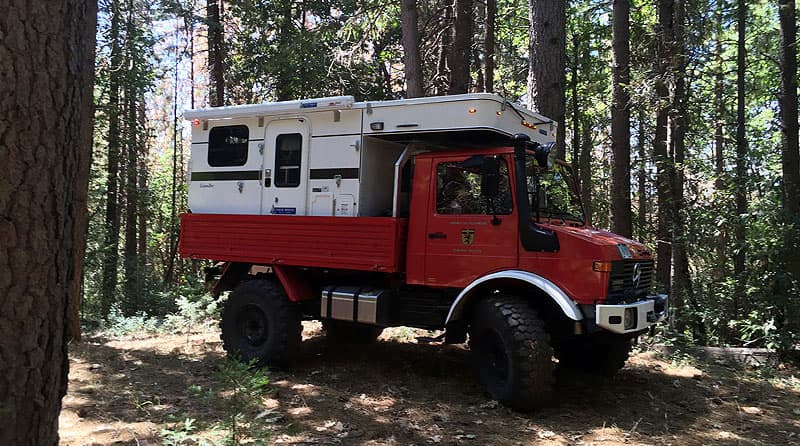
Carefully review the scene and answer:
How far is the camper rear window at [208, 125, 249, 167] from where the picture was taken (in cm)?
760

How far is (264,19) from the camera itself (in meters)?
16.3

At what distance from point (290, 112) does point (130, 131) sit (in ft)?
33.5

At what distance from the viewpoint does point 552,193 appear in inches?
254

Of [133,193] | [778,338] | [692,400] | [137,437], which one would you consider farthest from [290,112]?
[133,193]

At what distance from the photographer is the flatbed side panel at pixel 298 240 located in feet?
21.2

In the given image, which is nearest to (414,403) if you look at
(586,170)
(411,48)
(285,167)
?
(285,167)

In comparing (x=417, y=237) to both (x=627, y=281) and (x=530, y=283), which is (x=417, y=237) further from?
(x=627, y=281)

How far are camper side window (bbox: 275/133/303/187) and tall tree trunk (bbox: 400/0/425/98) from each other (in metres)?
4.40

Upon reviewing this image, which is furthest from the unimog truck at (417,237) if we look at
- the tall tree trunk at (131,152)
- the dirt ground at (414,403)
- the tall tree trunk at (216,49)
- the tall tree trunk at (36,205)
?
the tall tree trunk at (216,49)

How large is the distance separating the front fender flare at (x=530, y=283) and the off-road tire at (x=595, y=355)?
1198 millimetres

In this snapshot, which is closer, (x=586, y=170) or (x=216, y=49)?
(x=586, y=170)

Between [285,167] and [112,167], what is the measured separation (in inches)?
396

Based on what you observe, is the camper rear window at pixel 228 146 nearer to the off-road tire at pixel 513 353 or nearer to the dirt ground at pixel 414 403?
the dirt ground at pixel 414 403

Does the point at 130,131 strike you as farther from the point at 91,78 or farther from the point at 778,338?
the point at 778,338
